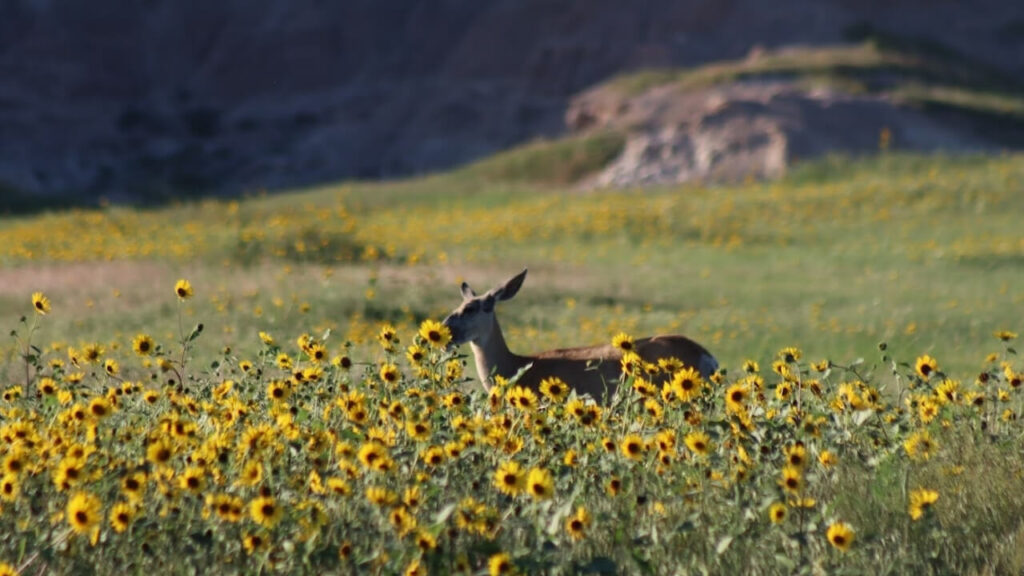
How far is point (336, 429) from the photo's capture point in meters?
6.35

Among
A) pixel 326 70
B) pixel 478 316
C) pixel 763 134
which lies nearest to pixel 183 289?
pixel 478 316

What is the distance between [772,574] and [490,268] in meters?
16.2

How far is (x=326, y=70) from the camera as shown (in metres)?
59.2

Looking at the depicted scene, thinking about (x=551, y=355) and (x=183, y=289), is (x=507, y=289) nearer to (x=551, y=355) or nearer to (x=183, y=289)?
(x=551, y=355)

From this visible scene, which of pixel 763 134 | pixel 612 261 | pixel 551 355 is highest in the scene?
pixel 763 134

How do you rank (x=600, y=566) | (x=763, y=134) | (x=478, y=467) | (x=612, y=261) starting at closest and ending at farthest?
(x=600, y=566)
(x=478, y=467)
(x=612, y=261)
(x=763, y=134)

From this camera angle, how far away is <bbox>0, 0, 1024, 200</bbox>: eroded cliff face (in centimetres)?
5072

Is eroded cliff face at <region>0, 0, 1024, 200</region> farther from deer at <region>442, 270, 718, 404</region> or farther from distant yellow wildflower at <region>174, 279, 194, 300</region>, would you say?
distant yellow wildflower at <region>174, 279, 194, 300</region>

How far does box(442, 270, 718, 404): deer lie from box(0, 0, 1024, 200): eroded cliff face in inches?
1445

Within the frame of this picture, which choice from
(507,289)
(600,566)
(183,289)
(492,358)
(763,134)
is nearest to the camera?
(600,566)

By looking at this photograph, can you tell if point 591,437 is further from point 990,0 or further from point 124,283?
point 990,0

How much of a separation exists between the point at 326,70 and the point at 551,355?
50300 mm

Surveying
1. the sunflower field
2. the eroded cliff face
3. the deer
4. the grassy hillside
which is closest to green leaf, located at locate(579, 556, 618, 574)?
the sunflower field

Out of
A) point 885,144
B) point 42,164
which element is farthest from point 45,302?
point 42,164
